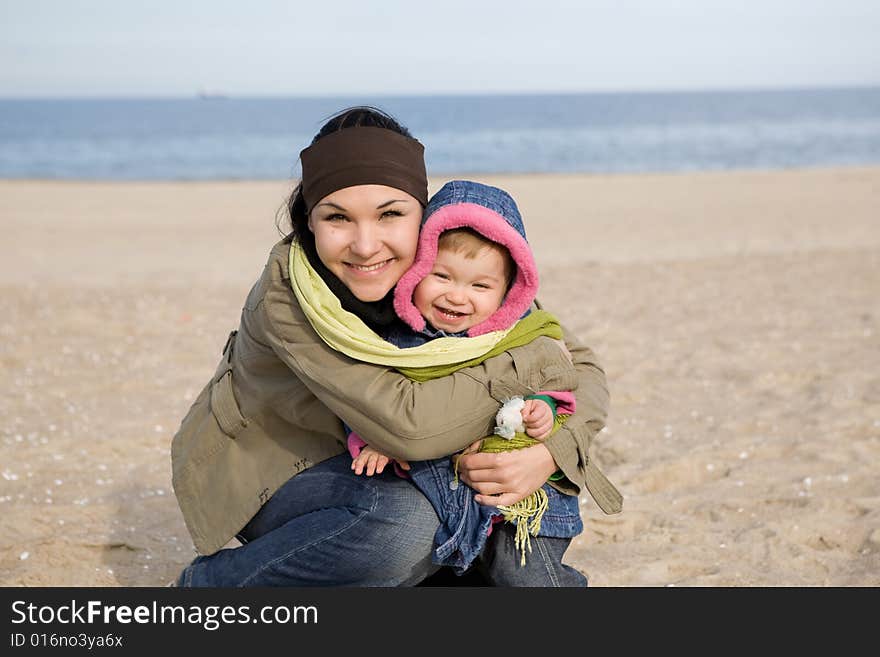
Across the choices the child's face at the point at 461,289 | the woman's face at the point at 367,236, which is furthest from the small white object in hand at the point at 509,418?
the woman's face at the point at 367,236

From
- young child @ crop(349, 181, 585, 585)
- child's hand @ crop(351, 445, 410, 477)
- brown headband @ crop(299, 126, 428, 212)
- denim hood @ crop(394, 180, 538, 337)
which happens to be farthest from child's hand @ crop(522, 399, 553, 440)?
brown headband @ crop(299, 126, 428, 212)

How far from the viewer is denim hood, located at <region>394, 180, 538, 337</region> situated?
266 cm

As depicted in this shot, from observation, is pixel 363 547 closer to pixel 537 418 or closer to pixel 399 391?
pixel 399 391

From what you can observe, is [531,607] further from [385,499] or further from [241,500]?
[241,500]

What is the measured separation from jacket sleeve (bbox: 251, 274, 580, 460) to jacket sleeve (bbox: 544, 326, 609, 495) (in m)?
0.18

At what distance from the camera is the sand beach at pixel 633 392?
374 centimetres

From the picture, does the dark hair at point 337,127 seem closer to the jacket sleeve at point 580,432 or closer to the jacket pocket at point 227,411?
the jacket pocket at point 227,411

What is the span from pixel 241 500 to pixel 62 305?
18.0 ft

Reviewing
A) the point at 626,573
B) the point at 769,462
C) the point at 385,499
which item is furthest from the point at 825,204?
the point at 385,499

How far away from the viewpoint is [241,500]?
2961 millimetres

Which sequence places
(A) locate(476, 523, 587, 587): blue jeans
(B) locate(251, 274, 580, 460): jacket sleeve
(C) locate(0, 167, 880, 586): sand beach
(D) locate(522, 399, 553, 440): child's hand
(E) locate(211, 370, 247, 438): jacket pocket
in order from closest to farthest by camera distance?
(B) locate(251, 274, 580, 460): jacket sleeve < (D) locate(522, 399, 553, 440): child's hand < (A) locate(476, 523, 587, 587): blue jeans < (E) locate(211, 370, 247, 438): jacket pocket < (C) locate(0, 167, 880, 586): sand beach

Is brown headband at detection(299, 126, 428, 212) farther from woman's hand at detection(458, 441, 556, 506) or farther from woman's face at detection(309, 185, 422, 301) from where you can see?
woman's hand at detection(458, 441, 556, 506)

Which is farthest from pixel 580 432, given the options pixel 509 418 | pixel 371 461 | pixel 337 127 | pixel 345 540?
pixel 337 127

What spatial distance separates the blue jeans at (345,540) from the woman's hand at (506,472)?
19 cm
